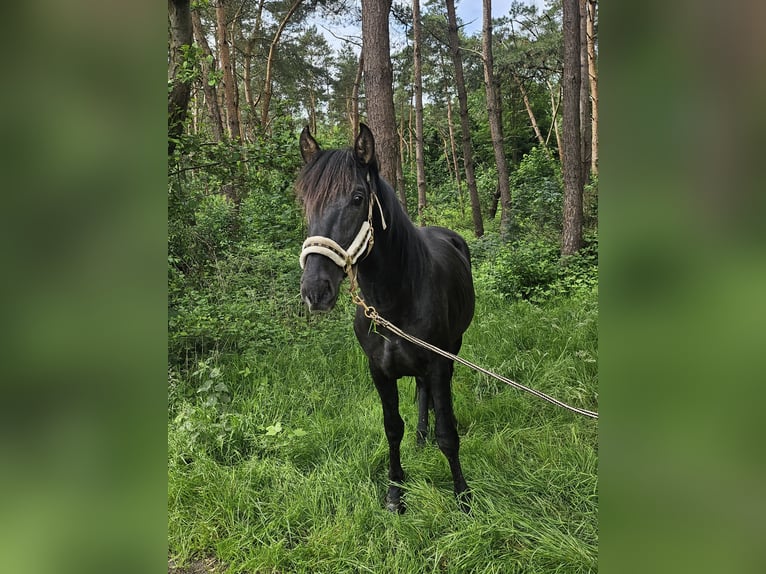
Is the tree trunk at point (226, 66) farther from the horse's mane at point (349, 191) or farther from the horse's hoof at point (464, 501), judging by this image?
the horse's hoof at point (464, 501)

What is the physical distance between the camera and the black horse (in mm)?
2053

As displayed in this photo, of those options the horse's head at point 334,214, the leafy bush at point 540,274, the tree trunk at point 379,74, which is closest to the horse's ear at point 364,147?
the horse's head at point 334,214

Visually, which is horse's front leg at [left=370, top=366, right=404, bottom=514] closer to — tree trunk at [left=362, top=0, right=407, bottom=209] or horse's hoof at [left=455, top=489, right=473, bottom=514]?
horse's hoof at [left=455, top=489, right=473, bottom=514]

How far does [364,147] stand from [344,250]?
1.95ft

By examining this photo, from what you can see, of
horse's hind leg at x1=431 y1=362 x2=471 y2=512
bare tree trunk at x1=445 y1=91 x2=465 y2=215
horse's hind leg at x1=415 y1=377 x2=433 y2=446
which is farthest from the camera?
bare tree trunk at x1=445 y1=91 x2=465 y2=215

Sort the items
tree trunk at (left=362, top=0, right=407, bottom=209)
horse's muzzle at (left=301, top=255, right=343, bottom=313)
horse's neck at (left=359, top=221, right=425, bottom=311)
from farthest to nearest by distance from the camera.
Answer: tree trunk at (left=362, top=0, right=407, bottom=209) < horse's neck at (left=359, top=221, right=425, bottom=311) < horse's muzzle at (left=301, top=255, right=343, bottom=313)

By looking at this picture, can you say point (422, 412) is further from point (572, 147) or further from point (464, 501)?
point (572, 147)

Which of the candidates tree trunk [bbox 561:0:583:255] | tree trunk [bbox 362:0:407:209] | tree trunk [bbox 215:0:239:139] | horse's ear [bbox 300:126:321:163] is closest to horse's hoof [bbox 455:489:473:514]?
horse's ear [bbox 300:126:321:163]

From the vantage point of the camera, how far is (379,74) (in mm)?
5176

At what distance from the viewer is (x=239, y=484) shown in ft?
9.09

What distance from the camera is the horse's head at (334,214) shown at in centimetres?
198

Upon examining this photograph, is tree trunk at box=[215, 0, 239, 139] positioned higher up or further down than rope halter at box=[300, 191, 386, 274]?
higher up
